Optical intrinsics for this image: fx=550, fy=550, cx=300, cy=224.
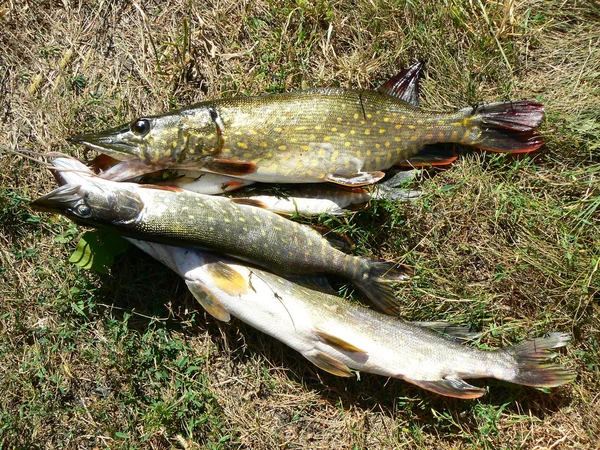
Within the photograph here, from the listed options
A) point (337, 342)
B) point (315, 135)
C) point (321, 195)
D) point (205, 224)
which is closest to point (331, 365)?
point (337, 342)

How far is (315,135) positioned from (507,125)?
1.46m

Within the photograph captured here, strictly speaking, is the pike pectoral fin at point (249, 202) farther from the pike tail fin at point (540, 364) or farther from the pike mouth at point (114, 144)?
the pike tail fin at point (540, 364)

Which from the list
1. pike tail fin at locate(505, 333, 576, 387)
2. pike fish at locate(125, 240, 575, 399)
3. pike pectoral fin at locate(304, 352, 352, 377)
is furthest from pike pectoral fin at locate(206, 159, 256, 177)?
pike tail fin at locate(505, 333, 576, 387)

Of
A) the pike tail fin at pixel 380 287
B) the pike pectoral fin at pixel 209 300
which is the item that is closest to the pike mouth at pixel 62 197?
the pike pectoral fin at pixel 209 300

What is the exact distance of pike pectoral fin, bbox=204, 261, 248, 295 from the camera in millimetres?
3852

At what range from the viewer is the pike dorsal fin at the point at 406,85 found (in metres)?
4.24

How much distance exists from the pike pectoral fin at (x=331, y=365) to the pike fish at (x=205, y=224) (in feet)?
1.78

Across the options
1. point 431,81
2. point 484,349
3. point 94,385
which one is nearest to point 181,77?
point 431,81

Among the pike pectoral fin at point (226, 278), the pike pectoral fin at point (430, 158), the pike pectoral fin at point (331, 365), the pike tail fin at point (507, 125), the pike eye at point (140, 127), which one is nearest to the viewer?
the pike eye at point (140, 127)

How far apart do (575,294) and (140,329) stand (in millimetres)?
3385

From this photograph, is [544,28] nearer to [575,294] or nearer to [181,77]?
[575,294]

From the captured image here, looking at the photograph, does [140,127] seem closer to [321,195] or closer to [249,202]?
[249,202]

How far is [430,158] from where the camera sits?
4234 mm

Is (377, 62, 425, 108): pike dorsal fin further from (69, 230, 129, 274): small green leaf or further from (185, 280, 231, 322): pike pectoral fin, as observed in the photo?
(69, 230, 129, 274): small green leaf
